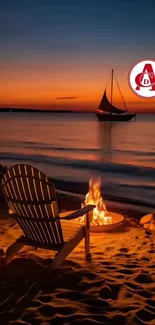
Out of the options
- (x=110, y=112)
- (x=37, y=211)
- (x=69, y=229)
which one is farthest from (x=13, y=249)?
(x=110, y=112)

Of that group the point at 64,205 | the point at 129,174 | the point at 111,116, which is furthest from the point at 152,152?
the point at 111,116

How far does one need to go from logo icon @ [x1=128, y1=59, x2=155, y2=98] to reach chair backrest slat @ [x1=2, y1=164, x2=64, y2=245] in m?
5.32

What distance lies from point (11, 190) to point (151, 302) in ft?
5.20

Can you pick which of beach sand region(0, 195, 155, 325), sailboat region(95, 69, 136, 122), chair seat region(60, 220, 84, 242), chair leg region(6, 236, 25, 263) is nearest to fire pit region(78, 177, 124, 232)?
beach sand region(0, 195, 155, 325)

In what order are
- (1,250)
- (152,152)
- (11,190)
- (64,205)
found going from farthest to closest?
(152,152), (64,205), (1,250), (11,190)

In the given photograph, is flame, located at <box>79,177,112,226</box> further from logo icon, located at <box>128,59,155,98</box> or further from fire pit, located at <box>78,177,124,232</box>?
logo icon, located at <box>128,59,155,98</box>

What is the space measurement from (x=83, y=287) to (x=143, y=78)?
6.25m

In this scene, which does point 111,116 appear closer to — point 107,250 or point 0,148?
point 0,148

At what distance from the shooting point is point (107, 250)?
4.20m

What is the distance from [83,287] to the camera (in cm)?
321

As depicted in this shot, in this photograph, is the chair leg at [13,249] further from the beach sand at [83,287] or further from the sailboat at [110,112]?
Answer: the sailboat at [110,112]

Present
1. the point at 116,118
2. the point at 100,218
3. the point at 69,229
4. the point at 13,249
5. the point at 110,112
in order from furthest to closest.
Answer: the point at 116,118 → the point at 110,112 → the point at 100,218 → the point at 69,229 → the point at 13,249

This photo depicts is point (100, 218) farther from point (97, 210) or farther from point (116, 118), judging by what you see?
point (116, 118)

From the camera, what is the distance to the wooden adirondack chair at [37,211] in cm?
346
